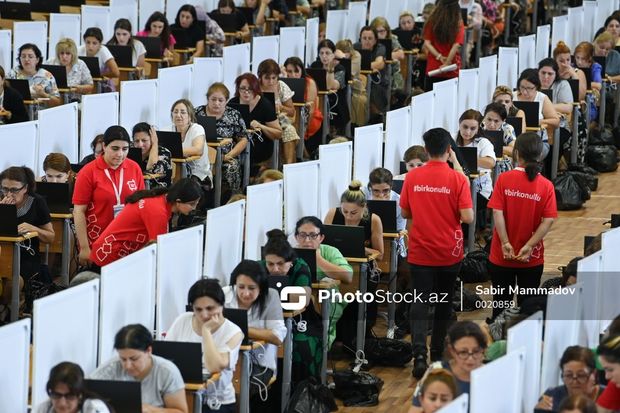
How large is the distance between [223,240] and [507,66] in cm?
528

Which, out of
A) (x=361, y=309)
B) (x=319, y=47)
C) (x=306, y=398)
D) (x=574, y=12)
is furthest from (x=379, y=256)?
(x=574, y=12)

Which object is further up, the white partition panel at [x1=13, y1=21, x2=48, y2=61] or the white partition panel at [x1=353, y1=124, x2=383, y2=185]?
the white partition panel at [x1=13, y1=21, x2=48, y2=61]

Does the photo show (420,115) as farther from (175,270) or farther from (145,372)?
(145,372)

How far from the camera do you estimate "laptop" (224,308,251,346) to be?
6648mm

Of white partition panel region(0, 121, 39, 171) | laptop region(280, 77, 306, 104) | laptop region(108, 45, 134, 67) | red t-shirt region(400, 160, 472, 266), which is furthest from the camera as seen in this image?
laptop region(108, 45, 134, 67)

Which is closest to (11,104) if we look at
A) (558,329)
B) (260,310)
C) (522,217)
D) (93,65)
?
(93,65)

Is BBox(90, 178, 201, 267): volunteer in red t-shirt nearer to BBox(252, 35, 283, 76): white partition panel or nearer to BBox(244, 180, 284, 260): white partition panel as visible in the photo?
BBox(244, 180, 284, 260): white partition panel

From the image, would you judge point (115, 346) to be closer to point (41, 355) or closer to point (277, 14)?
point (41, 355)

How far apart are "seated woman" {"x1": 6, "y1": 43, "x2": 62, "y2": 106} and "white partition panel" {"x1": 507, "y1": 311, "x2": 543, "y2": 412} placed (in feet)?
18.2

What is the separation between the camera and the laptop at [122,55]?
470 inches

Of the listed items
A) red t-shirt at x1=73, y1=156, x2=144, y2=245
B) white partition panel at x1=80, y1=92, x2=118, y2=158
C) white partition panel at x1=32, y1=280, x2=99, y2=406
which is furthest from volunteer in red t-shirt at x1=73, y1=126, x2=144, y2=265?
white partition panel at x1=32, y1=280, x2=99, y2=406

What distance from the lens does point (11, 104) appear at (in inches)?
403

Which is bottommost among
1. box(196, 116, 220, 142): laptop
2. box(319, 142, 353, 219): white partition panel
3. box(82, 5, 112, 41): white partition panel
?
box(319, 142, 353, 219): white partition panel

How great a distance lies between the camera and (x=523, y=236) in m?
7.84
